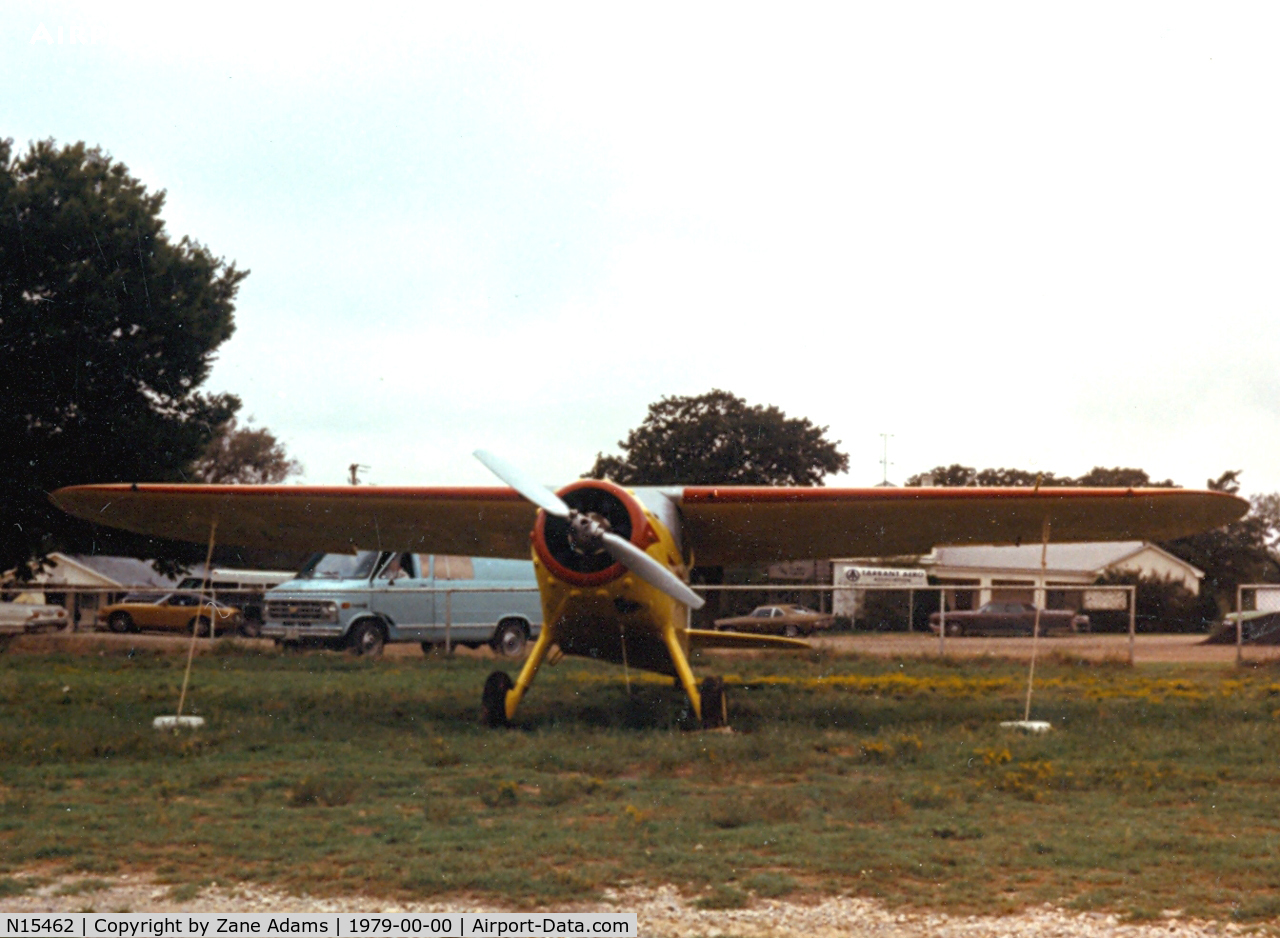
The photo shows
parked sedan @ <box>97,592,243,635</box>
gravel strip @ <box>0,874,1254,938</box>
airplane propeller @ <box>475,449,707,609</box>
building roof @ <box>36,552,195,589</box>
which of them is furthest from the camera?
building roof @ <box>36,552,195,589</box>

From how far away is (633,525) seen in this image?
1052 centimetres

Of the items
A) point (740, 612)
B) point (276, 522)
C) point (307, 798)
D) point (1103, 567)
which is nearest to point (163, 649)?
point (276, 522)

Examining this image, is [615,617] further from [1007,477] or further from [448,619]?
[1007,477]

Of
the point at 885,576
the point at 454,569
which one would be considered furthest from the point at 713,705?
the point at 885,576

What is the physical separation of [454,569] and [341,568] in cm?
203

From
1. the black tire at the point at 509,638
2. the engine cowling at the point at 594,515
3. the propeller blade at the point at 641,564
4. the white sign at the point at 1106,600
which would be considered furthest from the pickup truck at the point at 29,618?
the white sign at the point at 1106,600

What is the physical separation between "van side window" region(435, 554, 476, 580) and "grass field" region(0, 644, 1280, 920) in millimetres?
7278

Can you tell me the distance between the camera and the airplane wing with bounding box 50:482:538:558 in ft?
38.5

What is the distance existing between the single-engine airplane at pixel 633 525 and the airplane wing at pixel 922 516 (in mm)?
25

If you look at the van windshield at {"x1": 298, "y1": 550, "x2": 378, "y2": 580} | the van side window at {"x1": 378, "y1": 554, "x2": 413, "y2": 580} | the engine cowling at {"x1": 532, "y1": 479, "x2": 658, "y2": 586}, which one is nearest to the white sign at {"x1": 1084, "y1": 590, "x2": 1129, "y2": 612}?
the van side window at {"x1": 378, "y1": 554, "x2": 413, "y2": 580}

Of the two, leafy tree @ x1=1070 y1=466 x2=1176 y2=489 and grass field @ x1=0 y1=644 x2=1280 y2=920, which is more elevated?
leafy tree @ x1=1070 y1=466 x2=1176 y2=489

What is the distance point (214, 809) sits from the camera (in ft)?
23.7

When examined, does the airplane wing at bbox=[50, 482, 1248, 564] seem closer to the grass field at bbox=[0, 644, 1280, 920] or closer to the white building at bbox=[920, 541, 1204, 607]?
the grass field at bbox=[0, 644, 1280, 920]

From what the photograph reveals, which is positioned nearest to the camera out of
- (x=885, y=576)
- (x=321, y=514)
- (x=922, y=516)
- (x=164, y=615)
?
(x=922, y=516)
